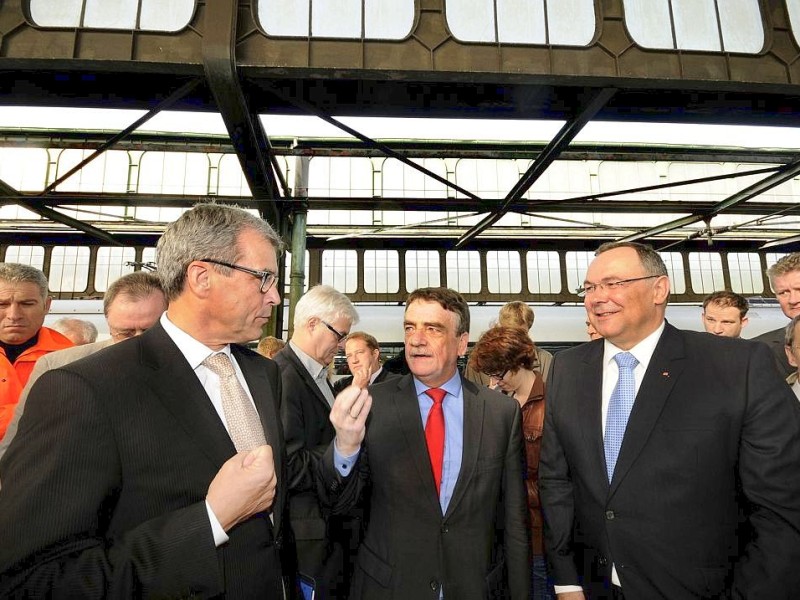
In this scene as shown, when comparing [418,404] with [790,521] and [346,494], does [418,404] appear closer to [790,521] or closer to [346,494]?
[346,494]

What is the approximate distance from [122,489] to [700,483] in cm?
218

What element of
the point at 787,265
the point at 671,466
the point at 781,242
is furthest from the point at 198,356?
the point at 781,242

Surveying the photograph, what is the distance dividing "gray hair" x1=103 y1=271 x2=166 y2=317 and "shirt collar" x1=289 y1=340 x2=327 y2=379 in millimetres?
923

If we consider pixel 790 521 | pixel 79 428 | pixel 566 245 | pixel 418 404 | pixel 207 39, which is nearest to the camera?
pixel 79 428

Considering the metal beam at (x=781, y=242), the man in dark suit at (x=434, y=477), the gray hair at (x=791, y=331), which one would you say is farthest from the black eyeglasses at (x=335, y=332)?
the metal beam at (x=781, y=242)

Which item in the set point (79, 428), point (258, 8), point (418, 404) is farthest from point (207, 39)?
point (79, 428)

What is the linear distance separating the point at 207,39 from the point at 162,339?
5.30 metres

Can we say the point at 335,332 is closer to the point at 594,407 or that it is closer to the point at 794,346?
the point at 594,407

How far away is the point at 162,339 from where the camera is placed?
155 cm

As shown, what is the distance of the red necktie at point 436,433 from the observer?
2359mm

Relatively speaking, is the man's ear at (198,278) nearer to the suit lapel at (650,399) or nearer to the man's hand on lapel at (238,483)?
the man's hand on lapel at (238,483)

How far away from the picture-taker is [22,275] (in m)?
3.06

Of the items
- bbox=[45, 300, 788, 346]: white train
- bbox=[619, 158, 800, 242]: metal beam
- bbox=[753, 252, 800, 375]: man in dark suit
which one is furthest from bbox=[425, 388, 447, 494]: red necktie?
bbox=[45, 300, 788, 346]: white train

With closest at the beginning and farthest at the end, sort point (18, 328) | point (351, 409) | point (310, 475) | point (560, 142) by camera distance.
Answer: point (351, 409) → point (310, 475) → point (18, 328) → point (560, 142)
